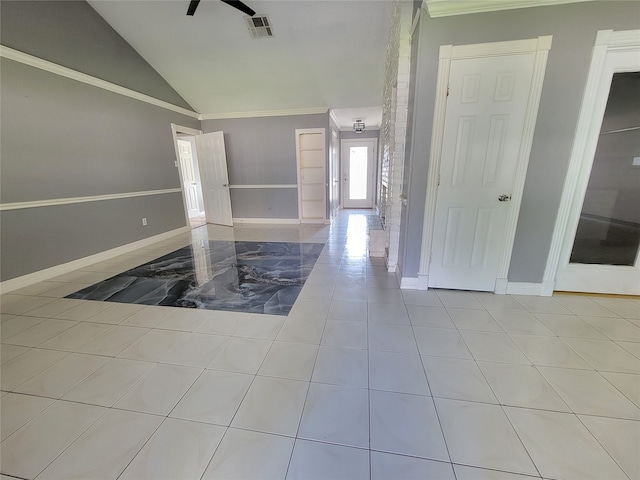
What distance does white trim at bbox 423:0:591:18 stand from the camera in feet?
6.18

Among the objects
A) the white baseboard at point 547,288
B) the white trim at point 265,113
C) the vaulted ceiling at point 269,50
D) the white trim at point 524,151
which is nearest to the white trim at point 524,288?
the white baseboard at point 547,288

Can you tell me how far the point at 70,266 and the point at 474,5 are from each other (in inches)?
194

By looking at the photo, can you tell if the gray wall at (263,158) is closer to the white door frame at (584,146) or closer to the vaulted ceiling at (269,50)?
the vaulted ceiling at (269,50)

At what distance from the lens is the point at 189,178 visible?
7.47m

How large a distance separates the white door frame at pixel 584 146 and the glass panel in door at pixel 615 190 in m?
0.11

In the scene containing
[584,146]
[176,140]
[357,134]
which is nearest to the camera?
[584,146]

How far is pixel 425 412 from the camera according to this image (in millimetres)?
1263

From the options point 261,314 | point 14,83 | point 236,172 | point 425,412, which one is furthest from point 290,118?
point 425,412

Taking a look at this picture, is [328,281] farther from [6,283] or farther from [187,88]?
[187,88]

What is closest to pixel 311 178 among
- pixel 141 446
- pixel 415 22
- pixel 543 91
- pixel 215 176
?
pixel 215 176

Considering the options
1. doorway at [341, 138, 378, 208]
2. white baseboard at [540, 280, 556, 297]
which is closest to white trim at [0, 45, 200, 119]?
doorway at [341, 138, 378, 208]

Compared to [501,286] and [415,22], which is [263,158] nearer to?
[415,22]

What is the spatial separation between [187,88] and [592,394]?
6.44m

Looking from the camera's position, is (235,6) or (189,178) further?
(189,178)
